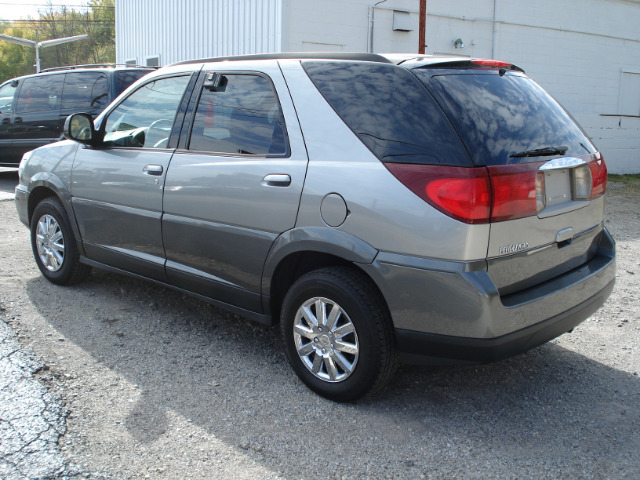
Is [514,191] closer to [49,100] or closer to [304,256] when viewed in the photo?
[304,256]

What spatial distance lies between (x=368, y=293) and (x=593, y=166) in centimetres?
144

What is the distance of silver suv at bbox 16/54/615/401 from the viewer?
2850mm

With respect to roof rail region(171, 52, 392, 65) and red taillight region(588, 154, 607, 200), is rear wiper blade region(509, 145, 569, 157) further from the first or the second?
roof rail region(171, 52, 392, 65)

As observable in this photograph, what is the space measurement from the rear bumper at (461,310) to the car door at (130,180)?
5.87 feet

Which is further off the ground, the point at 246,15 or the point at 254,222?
the point at 246,15

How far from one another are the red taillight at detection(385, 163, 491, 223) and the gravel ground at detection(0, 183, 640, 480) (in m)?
1.09

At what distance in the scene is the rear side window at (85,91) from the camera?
966cm

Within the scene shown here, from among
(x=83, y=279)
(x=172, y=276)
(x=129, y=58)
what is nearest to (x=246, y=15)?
(x=129, y=58)

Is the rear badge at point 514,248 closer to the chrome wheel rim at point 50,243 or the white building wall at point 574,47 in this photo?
the chrome wheel rim at point 50,243

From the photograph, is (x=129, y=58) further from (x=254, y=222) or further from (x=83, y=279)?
(x=254, y=222)

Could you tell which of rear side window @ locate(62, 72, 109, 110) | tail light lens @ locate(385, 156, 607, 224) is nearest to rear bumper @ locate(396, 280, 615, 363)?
tail light lens @ locate(385, 156, 607, 224)

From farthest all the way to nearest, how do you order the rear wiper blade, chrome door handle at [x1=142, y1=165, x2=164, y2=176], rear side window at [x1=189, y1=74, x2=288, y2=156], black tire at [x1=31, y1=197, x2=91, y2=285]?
black tire at [x1=31, y1=197, x2=91, y2=285], chrome door handle at [x1=142, y1=165, x2=164, y2=176], rear side window at [x1=189, y1=74, x2=288, y2=156], the rear wiper blade

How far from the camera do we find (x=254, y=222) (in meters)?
3.50

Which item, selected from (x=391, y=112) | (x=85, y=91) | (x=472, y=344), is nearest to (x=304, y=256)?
(x=391, y=112)
